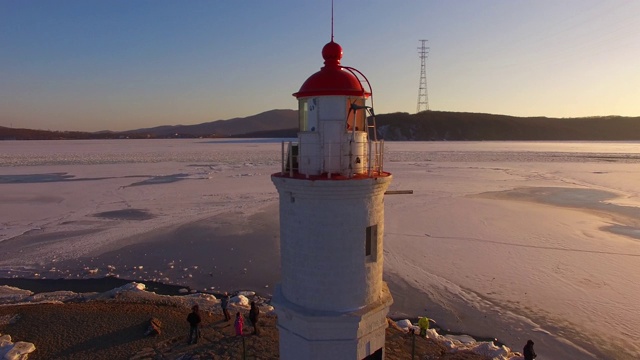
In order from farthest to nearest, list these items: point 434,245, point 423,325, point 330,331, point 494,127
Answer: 1. point 494,127
2. point 434,245
3. point 423,325
4. point 330,331

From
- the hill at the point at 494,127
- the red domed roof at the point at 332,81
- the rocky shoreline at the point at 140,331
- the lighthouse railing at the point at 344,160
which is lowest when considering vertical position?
the rocky shoreline at the point at 140,331

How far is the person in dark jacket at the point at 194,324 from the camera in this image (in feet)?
27.9

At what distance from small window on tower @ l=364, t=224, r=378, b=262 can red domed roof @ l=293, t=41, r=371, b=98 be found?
1.52 metres

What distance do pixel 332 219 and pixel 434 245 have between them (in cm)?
1117

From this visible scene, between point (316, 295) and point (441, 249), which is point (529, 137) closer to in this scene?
point (441, 249)

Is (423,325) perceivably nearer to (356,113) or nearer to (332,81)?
(356,113)

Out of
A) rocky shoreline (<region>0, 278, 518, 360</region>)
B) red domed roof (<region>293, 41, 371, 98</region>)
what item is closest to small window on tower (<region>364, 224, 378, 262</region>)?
red domed roof (<region>293, 41, 371, 98</region>)

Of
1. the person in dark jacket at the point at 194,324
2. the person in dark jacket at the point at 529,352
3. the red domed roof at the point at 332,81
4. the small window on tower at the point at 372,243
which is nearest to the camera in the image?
the red domed roof at the point at 332,81

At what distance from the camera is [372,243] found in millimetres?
4863

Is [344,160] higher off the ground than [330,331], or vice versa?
[344,160]

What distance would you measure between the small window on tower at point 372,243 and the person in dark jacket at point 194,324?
5.09 meters

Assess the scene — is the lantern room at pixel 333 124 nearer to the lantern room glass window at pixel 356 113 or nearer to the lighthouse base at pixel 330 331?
the lantern room glass window at pixel 356 113

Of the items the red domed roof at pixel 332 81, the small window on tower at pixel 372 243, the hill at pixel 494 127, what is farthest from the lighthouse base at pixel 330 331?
the hill at pixel 494 127

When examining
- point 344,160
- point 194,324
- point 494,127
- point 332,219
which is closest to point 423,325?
point 194,324
